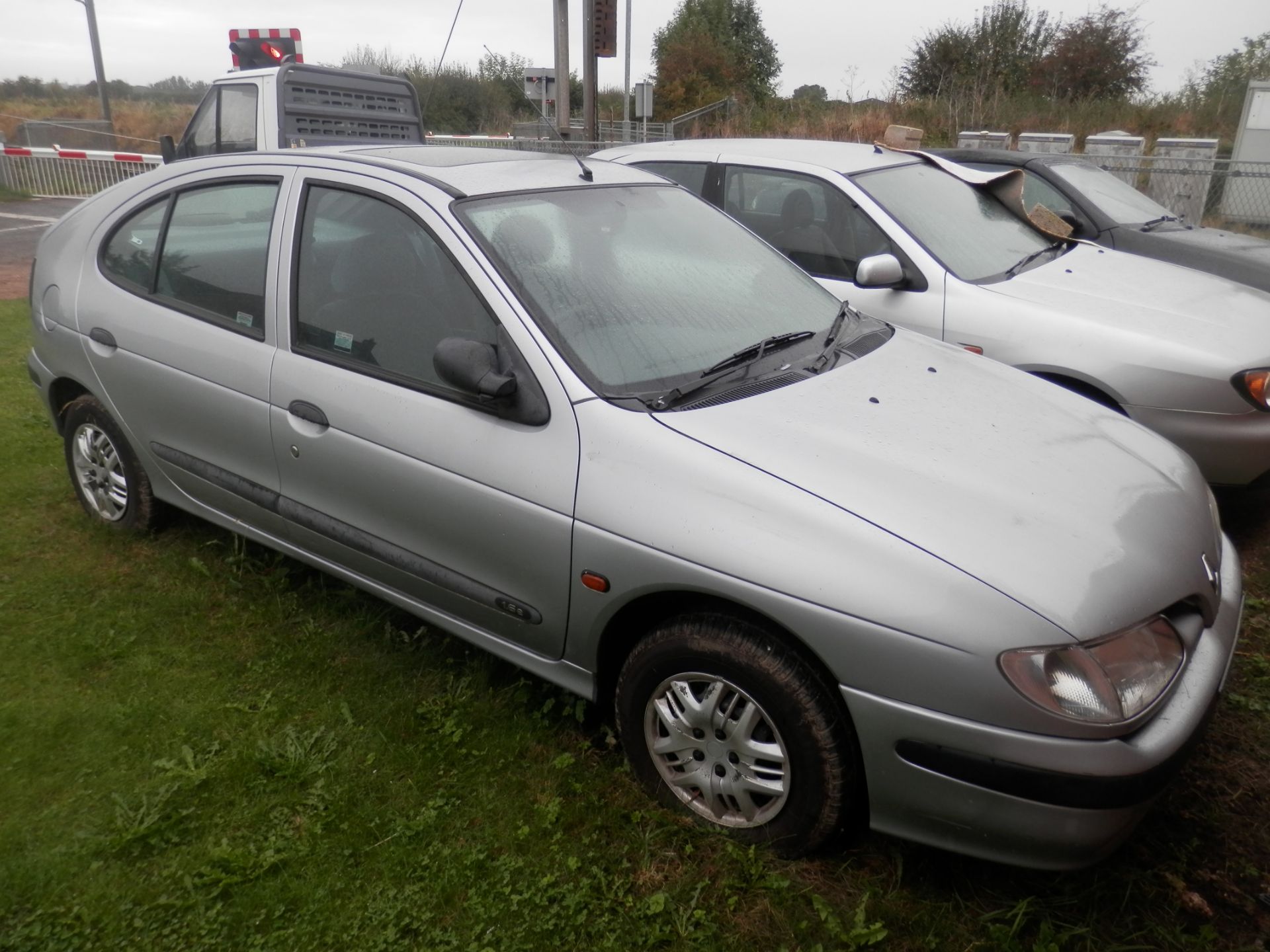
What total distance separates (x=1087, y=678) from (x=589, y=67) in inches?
496

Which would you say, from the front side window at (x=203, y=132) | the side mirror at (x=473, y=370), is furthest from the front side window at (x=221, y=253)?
the front side window at (x=203, y=132)

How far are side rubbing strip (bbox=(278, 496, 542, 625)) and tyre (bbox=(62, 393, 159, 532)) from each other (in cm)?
110

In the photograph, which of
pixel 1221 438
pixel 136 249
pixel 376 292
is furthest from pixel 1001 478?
pixel 136 249

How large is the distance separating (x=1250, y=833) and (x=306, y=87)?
8641mm

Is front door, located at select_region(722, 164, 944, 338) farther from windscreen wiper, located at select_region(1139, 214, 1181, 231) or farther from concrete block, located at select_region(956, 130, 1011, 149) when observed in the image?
concrete block, located at select_region(956, 130, 1011, 149)

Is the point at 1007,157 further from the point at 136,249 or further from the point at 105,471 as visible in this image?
the point at 105,471

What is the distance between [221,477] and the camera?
3.49 m

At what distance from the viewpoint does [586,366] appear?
2.62 metres

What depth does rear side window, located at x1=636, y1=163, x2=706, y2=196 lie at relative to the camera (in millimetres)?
5577

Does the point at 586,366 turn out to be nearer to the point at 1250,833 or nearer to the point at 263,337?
the point at 263,337

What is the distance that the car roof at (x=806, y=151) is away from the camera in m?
5.21

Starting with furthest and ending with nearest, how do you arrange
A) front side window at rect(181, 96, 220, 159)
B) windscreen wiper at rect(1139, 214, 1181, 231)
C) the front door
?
front side window at rect(181, 96, 220, 159)
windscreen wiper at rect(1139, 214, 1181, 231)
the front door

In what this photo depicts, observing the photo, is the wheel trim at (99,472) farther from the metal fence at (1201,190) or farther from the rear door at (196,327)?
the metal fence at (1201,190)

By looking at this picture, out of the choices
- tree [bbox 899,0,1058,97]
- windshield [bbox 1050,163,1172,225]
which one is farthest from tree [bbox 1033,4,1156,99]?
windshield [bbox 1050,163,1172,225]
